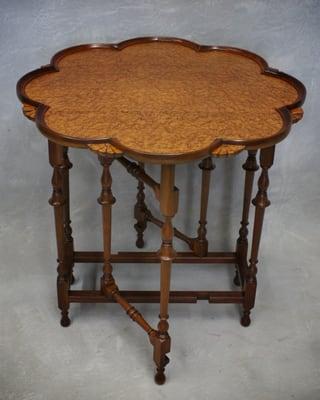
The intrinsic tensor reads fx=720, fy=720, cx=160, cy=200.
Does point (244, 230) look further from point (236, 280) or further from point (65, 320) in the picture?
point (65, 320)

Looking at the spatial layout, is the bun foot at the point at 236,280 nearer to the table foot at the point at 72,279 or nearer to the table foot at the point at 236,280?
the table foot at the point at 236,280

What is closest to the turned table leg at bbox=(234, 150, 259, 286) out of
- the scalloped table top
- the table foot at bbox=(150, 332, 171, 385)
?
the scalloped table top

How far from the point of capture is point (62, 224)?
2.40 m

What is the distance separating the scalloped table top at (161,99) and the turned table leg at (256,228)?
0.18 metres

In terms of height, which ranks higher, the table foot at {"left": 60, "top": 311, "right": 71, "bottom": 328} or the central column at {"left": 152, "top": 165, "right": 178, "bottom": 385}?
the central column at {"left": 152, "top": 165, "right": 178, "bottom": 385}

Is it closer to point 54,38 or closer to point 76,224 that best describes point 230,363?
point 76,224

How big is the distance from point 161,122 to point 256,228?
1.88 ft

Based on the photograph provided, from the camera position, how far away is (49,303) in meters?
2.68

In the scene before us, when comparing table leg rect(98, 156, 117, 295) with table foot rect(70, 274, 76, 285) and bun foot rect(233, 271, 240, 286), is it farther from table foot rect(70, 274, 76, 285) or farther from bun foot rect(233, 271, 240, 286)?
bun foot rect(233, 271, 240, 286)

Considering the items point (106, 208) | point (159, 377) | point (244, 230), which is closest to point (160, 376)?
point (159, 377)

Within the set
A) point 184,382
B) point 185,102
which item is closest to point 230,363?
point 184,382

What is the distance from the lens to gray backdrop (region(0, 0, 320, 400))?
7.78ft

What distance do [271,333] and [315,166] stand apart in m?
0.96

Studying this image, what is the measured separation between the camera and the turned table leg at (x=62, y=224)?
7.25ft
